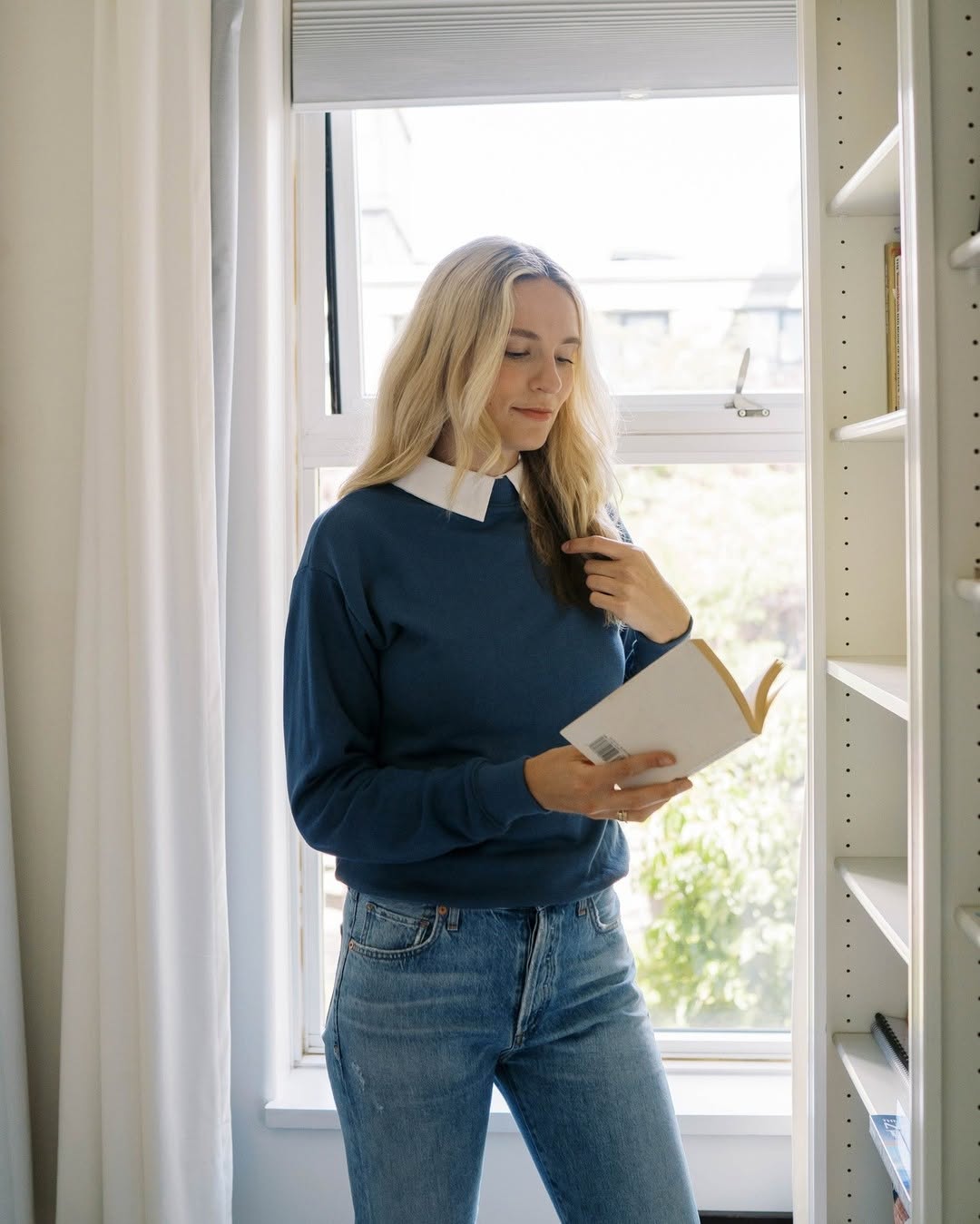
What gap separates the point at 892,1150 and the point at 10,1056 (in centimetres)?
130

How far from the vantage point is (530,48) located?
5.85ft

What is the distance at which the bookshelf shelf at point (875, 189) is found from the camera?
49.8 inches

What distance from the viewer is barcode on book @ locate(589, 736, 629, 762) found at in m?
1.08

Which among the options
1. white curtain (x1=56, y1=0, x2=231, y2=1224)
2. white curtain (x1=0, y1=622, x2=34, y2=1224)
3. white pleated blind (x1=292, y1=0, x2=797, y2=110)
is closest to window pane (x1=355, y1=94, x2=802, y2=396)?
white pleated blind (x1=292, y1=0, x2=797, y2=110)

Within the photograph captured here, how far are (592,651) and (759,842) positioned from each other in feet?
2.98

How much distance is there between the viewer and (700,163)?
1947 mm

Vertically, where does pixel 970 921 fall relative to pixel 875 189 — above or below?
below

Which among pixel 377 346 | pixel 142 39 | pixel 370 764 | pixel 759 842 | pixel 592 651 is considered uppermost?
pixel 142 39

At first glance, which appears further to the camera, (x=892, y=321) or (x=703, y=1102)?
(x=703, y=1102)

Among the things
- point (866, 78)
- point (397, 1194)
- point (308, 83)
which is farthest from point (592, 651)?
point (308, 83)

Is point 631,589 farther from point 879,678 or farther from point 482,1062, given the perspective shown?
point 482,1062

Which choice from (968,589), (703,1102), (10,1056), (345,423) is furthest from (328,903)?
(968,589)

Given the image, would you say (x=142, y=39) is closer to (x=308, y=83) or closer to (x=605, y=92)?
(x=308, y=83)

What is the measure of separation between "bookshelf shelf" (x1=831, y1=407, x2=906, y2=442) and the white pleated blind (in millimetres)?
695
